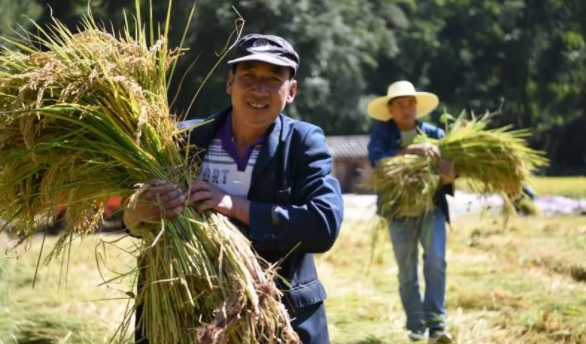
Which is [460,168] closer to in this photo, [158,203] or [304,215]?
[304,215]

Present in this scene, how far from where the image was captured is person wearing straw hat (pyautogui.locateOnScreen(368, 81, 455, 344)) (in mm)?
5898

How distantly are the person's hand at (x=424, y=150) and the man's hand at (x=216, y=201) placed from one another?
3192 mm

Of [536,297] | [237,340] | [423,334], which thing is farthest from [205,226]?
[536,297]

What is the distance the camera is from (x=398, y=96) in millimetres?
6090

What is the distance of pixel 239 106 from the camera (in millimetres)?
2953

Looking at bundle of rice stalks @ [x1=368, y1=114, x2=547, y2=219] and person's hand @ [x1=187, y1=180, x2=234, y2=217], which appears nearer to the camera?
person's hand @ [x1=187, y1=180, x2=234, y2=217]

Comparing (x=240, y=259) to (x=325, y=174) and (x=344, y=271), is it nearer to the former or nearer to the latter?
(x=325, y=174)

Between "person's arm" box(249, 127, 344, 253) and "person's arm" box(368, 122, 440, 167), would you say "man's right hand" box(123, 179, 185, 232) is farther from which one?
"person's arm" box(368, 122, 440, 167)

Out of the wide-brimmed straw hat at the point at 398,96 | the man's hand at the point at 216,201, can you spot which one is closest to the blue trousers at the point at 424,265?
the wide-brimmed straw hat at the point at 398,96

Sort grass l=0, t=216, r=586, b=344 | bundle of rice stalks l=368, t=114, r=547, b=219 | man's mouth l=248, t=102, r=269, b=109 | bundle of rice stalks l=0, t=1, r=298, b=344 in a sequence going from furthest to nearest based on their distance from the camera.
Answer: bundle of rice stalks l=368, t=114, r=547, b=219 → grass l=0, t=216, r=586, b=344 → man's mouth l=248, t=102, r=269, b=109 → bundle of rice stalks l=0, t=1, r=298, b=344

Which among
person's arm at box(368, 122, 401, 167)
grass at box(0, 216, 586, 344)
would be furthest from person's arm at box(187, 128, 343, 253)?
person's arm at box(368, 122, 401, 167)

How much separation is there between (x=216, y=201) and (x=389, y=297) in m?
4.80

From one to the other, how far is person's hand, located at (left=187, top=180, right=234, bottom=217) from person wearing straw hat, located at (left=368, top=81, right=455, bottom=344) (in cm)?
312

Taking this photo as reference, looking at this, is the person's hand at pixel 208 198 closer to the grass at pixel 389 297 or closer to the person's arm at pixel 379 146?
the grass at pixel 389 297
